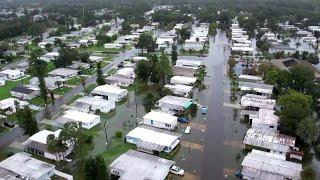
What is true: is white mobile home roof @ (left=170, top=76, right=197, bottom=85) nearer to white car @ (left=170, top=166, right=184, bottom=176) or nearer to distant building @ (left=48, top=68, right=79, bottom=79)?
distant building @ (left=48, top=68, right=79, bottom=79)

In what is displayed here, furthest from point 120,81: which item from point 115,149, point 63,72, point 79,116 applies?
point 115,149

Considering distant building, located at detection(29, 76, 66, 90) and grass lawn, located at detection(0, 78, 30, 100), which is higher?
distant building, located at detection(29, 76, 66, 90)

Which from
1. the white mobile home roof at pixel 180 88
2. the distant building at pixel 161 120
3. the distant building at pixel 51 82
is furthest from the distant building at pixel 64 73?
the distant building at pixel 161 120

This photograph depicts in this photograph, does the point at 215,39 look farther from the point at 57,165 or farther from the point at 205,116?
the point at 57,165

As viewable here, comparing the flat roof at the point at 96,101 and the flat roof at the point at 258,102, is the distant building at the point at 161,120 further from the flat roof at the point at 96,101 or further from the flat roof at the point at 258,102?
the flat roof at the point at 258,102

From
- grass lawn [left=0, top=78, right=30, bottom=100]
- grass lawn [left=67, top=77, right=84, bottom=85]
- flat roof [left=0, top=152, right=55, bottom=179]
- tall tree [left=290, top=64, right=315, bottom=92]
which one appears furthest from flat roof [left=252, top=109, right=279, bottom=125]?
grass lawn [left=0, top=78, right=30, bottom=100]

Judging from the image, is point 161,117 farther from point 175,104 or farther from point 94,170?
point 94,170

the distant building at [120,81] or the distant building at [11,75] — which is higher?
the distant building at [120,81]
